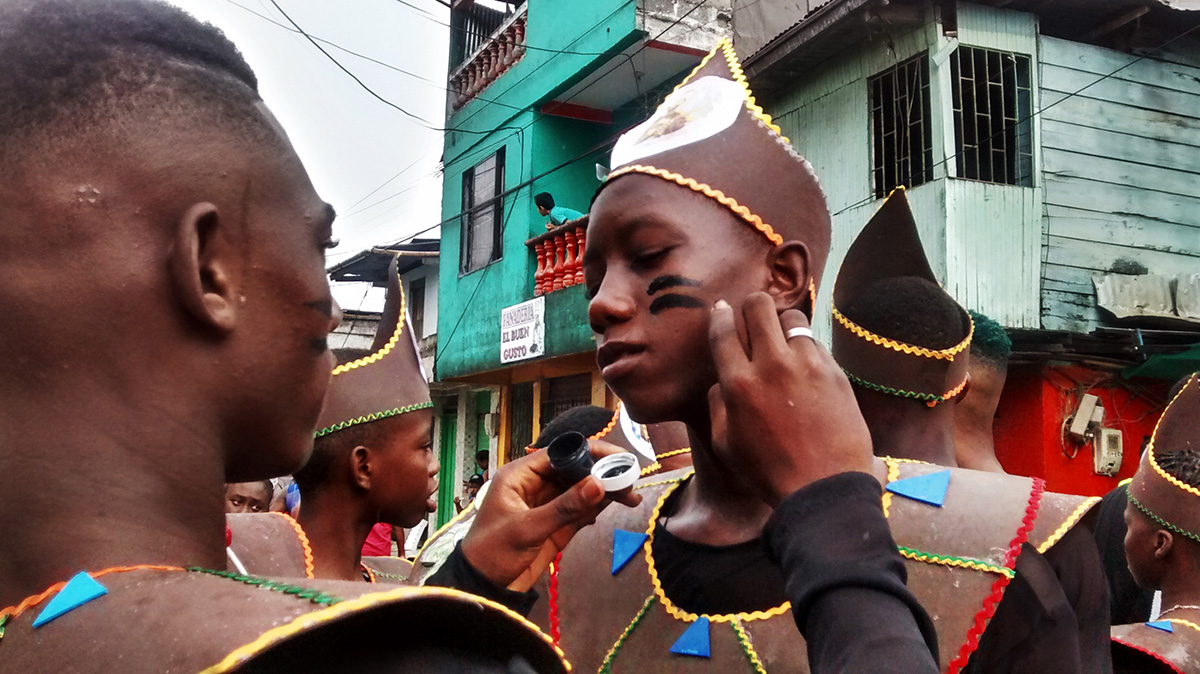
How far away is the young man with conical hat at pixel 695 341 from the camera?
174 centimetres

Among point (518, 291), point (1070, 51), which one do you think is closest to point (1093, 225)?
point (1070, 51)

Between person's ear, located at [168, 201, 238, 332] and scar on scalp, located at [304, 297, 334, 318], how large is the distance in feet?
0.33

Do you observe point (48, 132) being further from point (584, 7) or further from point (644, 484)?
point (584, 7)

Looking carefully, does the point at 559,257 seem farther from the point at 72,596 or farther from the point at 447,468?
the point at 72,596

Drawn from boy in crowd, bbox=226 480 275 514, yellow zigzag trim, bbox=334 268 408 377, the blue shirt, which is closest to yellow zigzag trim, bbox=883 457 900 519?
yellow zigzag trim, bbox=334 268 408 377

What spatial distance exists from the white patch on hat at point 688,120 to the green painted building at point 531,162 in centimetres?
975

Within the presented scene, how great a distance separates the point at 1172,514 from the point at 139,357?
3425mm

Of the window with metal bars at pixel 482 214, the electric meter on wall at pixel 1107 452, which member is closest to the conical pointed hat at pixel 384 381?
the electric meter on wall at pixel 1107 452

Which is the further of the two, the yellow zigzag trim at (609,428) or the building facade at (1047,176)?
the building facade at (1047,176)

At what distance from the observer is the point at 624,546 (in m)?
2.08

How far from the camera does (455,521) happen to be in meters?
3.10

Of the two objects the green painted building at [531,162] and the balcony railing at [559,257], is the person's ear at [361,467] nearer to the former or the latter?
the green painted building at [531,162]

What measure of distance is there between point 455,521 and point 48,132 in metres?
2.24

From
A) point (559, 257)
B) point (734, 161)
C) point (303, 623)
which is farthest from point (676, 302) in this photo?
point (559, 257)
